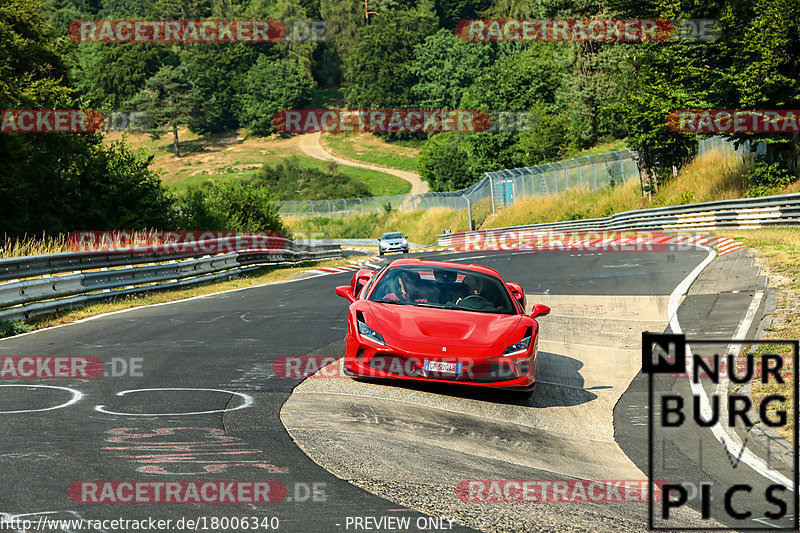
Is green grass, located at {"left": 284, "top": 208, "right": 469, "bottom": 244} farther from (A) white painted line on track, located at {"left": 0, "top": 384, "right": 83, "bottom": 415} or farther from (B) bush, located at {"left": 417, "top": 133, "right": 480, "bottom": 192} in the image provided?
(A) white painted line on track, located at {"left": 0, "top": 384, "right": 83, "bottom": 415}

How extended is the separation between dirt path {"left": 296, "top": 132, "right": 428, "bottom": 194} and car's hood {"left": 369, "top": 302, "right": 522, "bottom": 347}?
343 ft

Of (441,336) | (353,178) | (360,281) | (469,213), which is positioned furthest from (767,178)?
(353,178)

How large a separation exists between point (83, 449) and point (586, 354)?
7970 mm

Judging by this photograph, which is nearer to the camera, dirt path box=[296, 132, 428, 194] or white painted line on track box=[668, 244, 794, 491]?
white painted line on track box=[668, 244, 794, 491]

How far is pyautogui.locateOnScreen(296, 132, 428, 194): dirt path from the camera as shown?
389 feet

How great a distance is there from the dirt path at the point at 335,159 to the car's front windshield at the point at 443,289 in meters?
103

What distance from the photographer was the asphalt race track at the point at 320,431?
5016mm

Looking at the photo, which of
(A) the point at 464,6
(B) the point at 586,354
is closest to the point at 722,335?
(B) the point at 586,354

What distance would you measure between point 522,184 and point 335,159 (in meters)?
83.5

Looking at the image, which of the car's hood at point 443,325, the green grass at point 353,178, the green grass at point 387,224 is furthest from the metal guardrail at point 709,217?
the green grass at point 353,178

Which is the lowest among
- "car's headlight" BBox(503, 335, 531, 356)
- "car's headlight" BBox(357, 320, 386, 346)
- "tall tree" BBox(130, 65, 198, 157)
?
"car's headlight" BBox(503, 335, 531, 356)

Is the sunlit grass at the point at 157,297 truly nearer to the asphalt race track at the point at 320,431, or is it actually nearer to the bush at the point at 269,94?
the asphalt race track at the point at 320,431

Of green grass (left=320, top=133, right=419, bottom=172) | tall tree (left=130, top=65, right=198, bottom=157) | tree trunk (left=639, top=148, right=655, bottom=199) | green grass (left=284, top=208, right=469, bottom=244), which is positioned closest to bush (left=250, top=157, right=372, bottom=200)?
green grass (left=320, top=133, right=419, bottom=172)

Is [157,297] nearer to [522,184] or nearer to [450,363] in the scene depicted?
[450,363]
